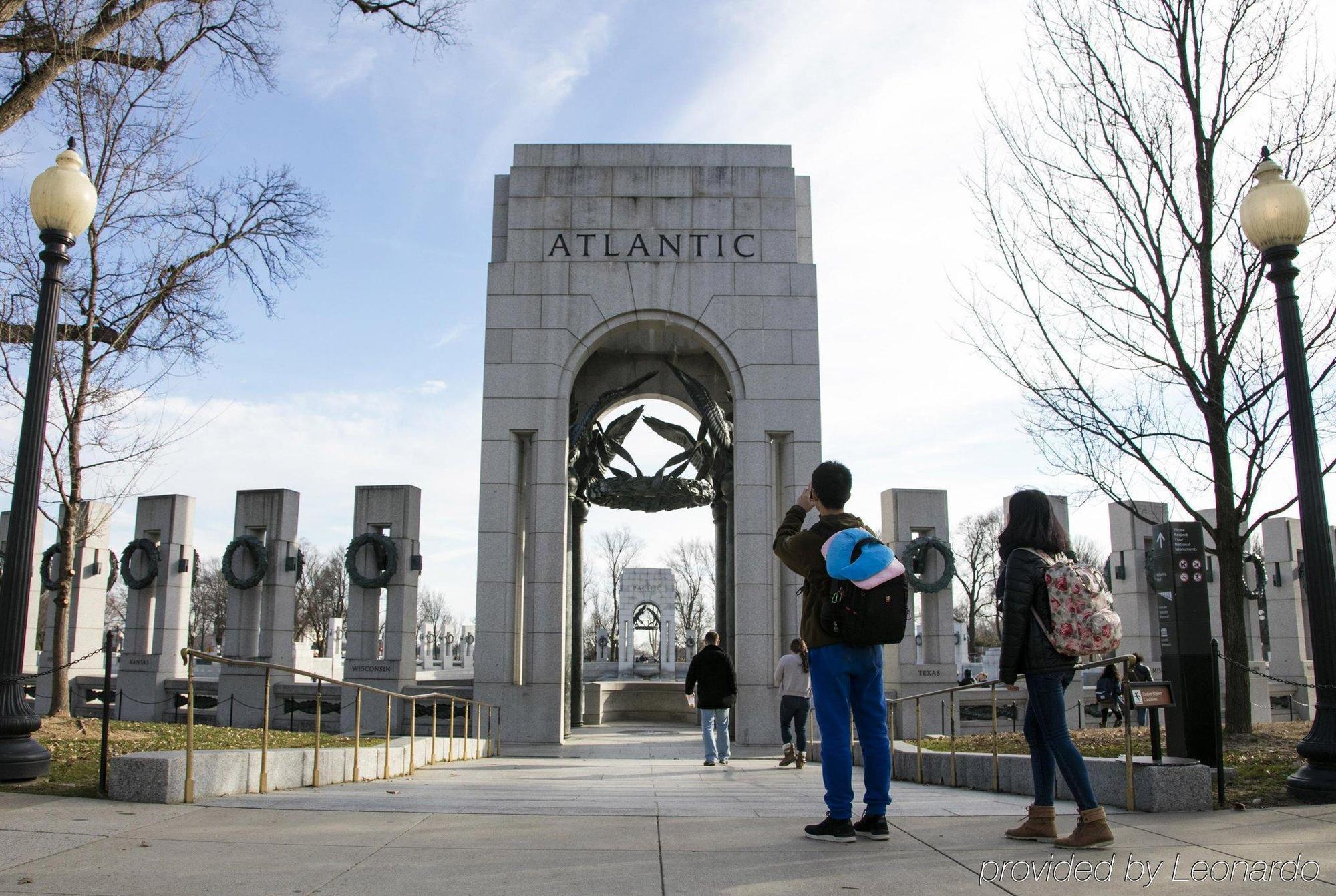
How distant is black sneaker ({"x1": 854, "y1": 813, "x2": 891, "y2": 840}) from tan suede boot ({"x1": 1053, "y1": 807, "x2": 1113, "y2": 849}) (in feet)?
2.86

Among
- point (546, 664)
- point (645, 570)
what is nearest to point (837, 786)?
point (546, 664)

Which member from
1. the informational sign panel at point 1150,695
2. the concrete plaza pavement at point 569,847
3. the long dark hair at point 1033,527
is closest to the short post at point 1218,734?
the concrete plaza pavement at point 569,847

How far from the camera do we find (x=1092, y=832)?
473cm

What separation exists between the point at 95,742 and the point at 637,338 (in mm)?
10709

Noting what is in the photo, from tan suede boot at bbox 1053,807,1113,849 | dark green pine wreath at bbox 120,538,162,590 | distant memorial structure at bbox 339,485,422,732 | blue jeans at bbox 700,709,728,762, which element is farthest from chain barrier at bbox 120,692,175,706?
tan suede boot at bbox 1053,807,1113,849

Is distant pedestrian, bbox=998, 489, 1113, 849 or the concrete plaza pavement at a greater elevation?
distant pedestrian, bbox=998, 489, 1113, 849

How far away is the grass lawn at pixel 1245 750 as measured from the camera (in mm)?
6875

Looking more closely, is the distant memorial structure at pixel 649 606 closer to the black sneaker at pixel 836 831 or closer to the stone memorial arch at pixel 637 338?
the stone memorial arch at pixel 637 338

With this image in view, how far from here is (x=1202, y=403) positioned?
10766 millimetres

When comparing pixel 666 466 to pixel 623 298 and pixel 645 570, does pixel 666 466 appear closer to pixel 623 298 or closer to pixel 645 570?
pixel 623 298

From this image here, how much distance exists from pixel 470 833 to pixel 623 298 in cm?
1213

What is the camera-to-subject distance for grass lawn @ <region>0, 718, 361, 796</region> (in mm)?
6648

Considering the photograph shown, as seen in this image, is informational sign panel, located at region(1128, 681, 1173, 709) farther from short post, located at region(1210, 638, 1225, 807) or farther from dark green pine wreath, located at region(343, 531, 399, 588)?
dark green pine wreath, located at region(343, 531, 399, 588)

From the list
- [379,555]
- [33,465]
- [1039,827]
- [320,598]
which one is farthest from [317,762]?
[320,598]
